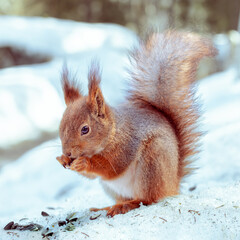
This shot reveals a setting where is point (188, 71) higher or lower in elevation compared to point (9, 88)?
higher

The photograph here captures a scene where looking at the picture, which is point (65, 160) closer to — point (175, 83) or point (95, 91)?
point (95, 91)

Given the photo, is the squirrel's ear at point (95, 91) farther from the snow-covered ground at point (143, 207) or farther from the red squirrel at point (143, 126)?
the snow-covered ground at point (143, 207)

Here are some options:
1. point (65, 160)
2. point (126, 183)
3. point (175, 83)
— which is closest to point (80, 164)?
point (65, 160)

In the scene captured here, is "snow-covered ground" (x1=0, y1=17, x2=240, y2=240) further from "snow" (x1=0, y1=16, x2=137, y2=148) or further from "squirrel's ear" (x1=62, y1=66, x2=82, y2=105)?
"squirrel's ear" (x1=62, y1=66, x2=82, y2=105)

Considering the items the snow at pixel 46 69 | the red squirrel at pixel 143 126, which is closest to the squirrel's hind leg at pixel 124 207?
the red squirrel at pixel 143 126

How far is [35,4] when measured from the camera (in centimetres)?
812

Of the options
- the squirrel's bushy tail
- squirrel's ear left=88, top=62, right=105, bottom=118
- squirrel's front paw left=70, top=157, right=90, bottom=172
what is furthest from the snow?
squirrel's front paw left=70, top=157, right=90, bottom=172

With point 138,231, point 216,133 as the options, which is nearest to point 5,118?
point 216,133

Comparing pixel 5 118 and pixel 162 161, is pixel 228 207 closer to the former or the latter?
pixel 162 161

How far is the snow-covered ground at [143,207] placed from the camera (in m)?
1.18

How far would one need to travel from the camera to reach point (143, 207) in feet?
4.44

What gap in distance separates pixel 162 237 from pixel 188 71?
0.70m

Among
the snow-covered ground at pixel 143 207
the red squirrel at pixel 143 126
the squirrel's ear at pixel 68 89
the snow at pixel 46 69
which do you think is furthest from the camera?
the snow at pixel 46 69

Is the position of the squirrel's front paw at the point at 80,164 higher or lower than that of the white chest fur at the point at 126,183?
higher
